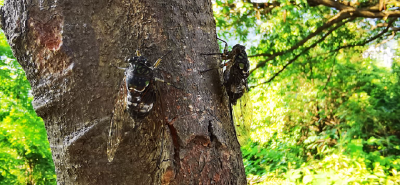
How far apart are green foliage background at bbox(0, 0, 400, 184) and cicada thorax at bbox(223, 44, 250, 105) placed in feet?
9.10

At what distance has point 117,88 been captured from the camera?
2.25 feet

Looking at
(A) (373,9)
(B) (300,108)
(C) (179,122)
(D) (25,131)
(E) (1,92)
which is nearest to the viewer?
(C) (179,122)

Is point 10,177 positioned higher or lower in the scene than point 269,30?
lower

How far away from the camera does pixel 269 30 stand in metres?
4.78

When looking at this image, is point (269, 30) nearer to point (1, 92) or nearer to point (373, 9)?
point (373, 9)

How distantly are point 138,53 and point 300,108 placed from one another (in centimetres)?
631

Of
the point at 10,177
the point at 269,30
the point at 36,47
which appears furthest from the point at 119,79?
the point at 10,177

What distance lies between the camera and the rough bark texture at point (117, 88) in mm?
648

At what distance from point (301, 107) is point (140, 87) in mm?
6270

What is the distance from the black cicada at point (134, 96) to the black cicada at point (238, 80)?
0.22m

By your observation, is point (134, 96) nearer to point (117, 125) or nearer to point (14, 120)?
point (117, 125)

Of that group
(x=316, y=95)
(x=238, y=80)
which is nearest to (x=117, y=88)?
(x=238, y=80)

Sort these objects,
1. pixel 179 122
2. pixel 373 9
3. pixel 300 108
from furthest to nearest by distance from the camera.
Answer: pixel 300 108 → pixel 373 9 → pixel 179 122

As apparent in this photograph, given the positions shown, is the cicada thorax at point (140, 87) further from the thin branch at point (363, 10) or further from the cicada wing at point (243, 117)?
the thin branch at point (363, 10)
